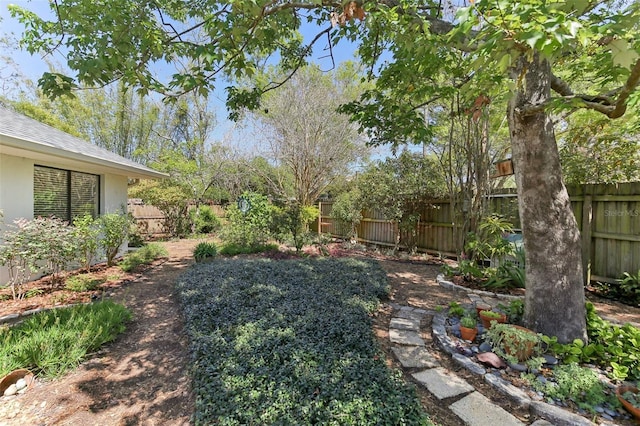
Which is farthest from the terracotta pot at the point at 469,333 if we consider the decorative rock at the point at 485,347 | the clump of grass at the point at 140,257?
the clump of grass at the point at 140,257

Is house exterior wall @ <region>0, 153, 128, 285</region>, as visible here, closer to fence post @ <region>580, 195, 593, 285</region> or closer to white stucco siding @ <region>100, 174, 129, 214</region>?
white stucco siding @ <region>100, 174, 129, 214</region>

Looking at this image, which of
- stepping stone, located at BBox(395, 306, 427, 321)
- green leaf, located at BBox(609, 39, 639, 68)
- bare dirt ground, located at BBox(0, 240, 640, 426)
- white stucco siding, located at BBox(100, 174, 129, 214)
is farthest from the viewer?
white stucco siding, located at BBox(100, 174, 129, 214)

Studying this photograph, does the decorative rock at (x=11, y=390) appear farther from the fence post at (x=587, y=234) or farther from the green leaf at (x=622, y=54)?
the fence post at (x=587, y=234)

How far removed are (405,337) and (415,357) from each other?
35 cm

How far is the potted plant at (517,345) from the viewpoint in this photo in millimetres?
→ 2250

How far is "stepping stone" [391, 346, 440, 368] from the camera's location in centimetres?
238

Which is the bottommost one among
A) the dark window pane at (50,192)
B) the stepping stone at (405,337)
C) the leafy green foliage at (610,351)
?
the stepping stone at (405,337)

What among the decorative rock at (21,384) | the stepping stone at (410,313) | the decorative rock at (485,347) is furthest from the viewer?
the stepping stone at (410,313)

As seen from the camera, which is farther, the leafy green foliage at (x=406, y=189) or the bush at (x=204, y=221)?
the bush at (x=204, y=221)

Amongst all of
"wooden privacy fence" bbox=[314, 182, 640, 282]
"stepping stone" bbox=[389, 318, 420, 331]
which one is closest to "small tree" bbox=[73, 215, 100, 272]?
"stepping stone" bbox=[389, 318, 420, 331]

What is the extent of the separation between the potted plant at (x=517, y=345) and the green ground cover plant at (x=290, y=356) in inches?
38.7

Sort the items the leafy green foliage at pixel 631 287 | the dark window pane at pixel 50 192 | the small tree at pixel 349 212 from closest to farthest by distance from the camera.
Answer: the leafy green foliage at pixel 631 287 < the dark window pane at pixel 50 192 < the small tree at pixel 349 212

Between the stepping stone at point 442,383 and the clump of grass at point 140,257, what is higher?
the clump of grass at point 140,257

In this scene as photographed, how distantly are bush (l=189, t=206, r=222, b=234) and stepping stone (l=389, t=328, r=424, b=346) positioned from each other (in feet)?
35.4
